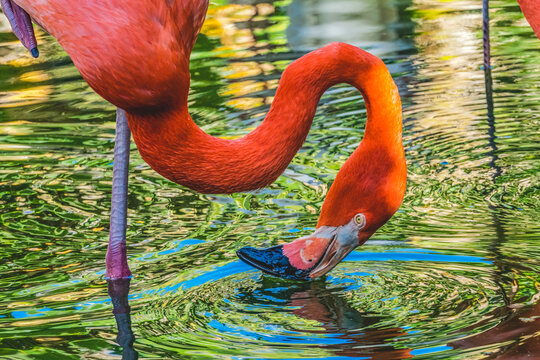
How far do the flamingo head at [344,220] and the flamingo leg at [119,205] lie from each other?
61 centimetres

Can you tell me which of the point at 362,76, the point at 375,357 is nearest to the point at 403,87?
the point at 362,76

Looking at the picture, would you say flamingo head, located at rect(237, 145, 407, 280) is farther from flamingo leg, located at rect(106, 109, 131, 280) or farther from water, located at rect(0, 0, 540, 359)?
flamingo leg, located at rect(106, 109, 131, 280)

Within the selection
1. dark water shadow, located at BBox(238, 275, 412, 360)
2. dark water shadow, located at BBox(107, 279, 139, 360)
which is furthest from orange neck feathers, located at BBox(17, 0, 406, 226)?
dark water shadow, located at BBox(107, 279, 139, 360)

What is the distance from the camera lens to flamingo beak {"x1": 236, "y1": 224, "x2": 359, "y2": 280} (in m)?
4.21

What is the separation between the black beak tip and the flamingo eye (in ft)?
1.00

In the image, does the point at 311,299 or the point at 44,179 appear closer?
the point at 311,299

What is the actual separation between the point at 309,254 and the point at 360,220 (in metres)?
0.28

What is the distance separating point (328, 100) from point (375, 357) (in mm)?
3761

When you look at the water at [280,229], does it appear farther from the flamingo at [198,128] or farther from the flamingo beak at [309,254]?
the flamingo at [198,128]

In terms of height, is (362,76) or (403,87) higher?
(362,76)

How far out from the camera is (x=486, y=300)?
416 centimetres

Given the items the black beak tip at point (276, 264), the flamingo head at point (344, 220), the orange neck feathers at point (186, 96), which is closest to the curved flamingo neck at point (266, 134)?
the orange neck feathers at point (186, 96)

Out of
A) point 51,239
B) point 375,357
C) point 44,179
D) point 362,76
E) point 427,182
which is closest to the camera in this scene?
point 375,357

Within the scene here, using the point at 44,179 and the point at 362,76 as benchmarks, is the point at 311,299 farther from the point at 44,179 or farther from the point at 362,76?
the point at 44,179
